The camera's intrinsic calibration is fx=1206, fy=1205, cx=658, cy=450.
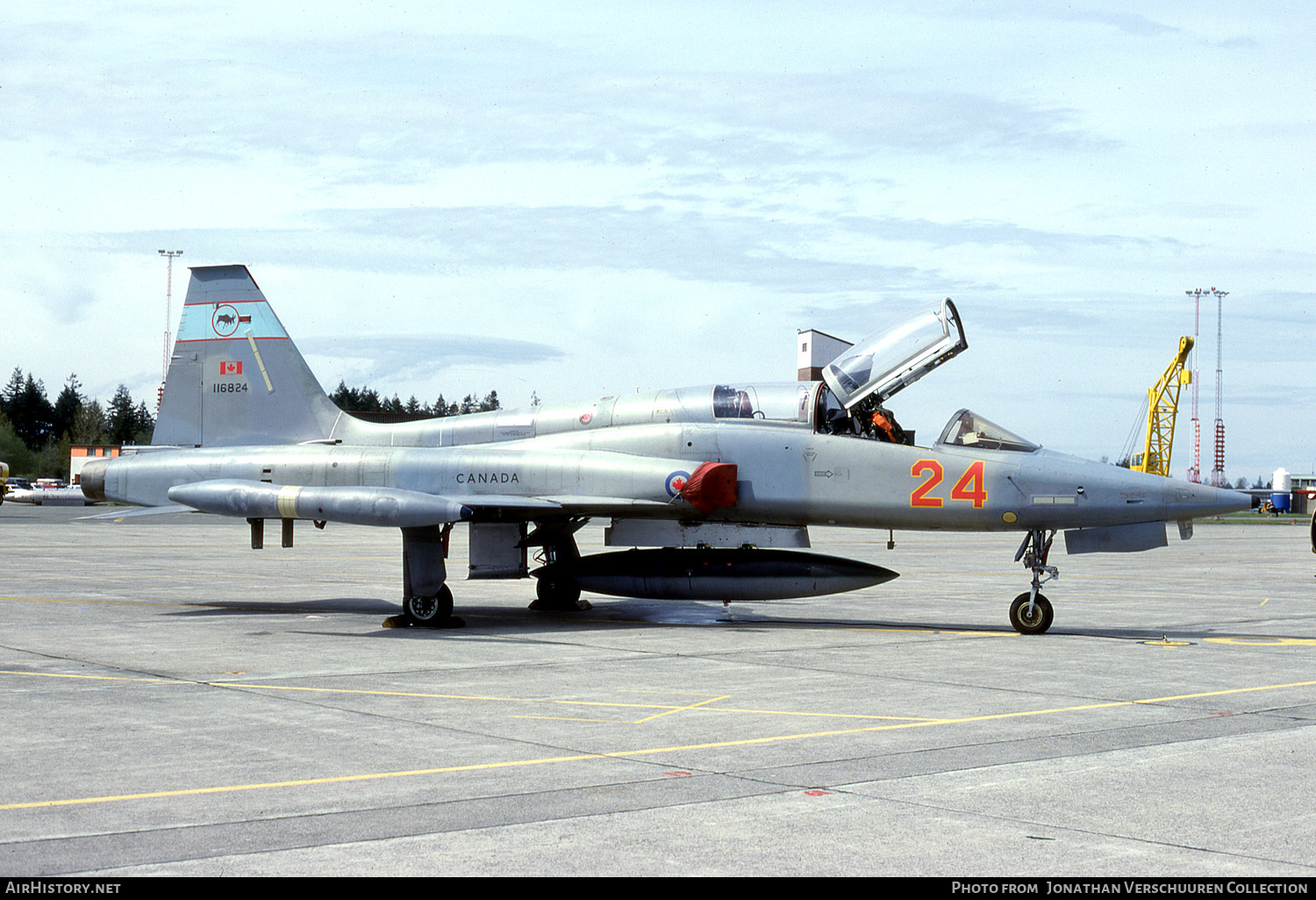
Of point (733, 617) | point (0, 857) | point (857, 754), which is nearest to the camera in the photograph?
point (0, 857)

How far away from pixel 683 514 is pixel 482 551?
110 inches

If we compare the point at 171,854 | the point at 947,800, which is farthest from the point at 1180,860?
the point at 171,854

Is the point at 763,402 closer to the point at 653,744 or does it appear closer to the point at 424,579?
the point at 424,579

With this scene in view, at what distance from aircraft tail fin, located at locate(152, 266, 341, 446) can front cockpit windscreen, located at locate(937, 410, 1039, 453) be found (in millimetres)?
9259

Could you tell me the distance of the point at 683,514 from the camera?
1568cm

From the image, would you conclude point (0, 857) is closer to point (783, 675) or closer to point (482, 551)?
point (783, 675)

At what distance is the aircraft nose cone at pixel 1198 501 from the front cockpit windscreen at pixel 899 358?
308cm

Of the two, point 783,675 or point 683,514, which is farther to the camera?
point 683,514

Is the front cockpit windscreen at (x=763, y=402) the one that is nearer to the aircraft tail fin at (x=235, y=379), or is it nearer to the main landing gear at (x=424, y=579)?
the main landing gear at (x=424, y=579)

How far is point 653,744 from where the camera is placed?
8039 mm

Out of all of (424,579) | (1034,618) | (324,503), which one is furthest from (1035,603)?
(324,503)

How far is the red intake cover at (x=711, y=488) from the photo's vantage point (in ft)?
49.6

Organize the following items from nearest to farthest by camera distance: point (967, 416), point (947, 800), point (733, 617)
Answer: point (947, 800)
point (967, 416)
point (733, 617)

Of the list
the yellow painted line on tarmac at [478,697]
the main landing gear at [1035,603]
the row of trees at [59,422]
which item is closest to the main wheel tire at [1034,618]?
the main landing gear at [1035,603]
